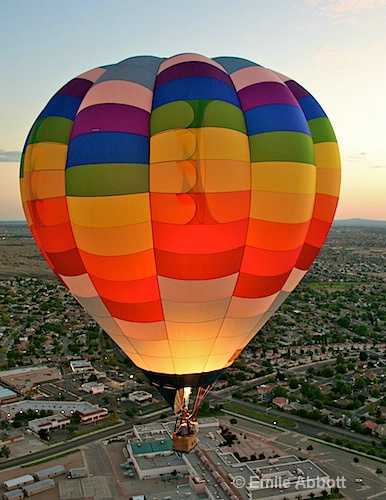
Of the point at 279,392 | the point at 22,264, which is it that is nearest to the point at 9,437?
the point at 279,392

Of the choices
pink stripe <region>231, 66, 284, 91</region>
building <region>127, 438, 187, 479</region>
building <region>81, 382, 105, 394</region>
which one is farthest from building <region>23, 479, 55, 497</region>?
pink stripe <region>231, 66, 284, 91</region>

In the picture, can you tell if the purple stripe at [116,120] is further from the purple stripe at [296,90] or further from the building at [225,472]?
the building at [225,472]

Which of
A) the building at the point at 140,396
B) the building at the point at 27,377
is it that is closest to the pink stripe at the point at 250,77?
the building at the point at 140,396

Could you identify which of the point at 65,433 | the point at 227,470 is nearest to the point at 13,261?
the point at 65,433

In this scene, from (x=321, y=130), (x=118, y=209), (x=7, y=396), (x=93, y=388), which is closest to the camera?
(x=118, y=209)

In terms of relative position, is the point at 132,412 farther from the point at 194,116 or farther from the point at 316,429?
the point at 194,116

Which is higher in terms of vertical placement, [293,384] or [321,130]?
[321,130]
